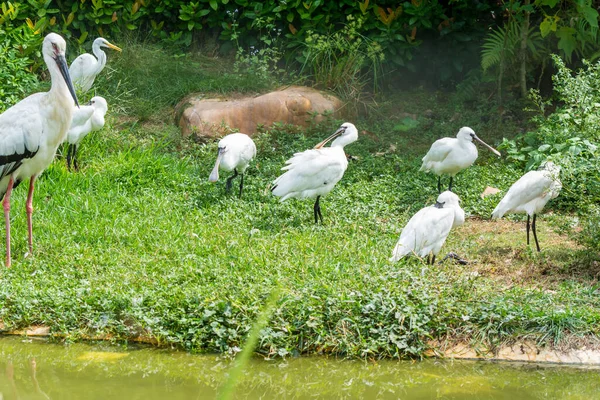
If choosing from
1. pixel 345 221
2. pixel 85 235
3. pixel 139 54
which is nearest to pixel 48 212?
pixel 85 235

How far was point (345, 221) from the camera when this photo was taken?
7.54 metres

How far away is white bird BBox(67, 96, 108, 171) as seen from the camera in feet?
27.9

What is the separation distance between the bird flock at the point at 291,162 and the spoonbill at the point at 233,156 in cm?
1

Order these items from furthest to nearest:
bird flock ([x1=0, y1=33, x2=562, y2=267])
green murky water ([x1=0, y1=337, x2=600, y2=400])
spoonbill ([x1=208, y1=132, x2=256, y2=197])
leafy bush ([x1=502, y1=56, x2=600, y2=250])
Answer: spoonbill ([x1=208, y1=132, x2=256, y2=197]), bird flock ([x1=0, y1=33, x2=562, y2=267]), leafy bush ([x1=502, y1=56, x2=600, y2=250]), green murky water ([x1=0, y1=337, x2=600, y2=400])

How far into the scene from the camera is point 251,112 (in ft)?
33.2

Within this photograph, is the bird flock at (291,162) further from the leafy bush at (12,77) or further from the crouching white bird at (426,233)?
the leafy bush at (12,77)

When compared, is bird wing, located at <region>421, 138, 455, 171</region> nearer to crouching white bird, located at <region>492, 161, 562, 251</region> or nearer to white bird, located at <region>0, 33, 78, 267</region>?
crouching white bird, located at <region>492, 161, 562, 251</region>

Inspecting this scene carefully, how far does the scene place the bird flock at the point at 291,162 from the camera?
247 inches

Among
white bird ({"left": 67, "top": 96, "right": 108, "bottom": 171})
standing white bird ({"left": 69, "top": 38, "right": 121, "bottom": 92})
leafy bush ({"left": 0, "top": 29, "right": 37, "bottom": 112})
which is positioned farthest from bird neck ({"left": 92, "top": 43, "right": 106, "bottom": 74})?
white bird ({"left": 67, "top": 96, "right": 108, "bottom": 171})

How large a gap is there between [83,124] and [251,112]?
2.32 m

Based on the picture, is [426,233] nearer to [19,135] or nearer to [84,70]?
[19,135]

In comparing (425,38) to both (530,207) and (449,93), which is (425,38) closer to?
(449,93)

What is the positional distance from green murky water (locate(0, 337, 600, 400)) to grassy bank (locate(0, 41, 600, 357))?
0.49 ft

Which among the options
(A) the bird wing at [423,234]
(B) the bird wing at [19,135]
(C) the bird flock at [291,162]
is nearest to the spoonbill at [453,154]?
(C) the bird flock at [291,162]
